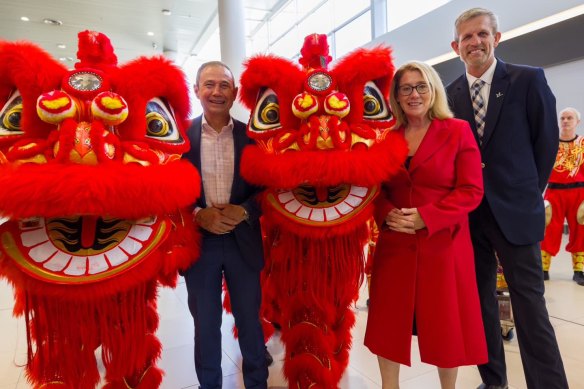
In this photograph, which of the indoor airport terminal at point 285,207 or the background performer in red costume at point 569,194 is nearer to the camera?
the indoor airport terminal at point 285,207

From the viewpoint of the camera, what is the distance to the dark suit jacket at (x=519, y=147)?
1.54 m

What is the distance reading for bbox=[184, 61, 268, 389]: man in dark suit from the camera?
5.33 feet

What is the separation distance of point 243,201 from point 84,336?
2.39 feet

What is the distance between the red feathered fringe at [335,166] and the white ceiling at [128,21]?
7045 mm

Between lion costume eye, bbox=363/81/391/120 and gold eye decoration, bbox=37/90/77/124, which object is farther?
lion costume eye, bbox=363/81/391/120

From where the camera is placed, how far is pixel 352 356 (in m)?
2.26

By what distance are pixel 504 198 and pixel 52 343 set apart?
1.67 metres

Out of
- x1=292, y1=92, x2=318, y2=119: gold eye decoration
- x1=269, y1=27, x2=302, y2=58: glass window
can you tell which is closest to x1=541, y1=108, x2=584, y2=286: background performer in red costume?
x1=292, y1=92, x2=318, y2=119: gold eye decoration

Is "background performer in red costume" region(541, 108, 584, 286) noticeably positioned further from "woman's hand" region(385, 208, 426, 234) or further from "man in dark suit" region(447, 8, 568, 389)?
"woman's hand" region(385, 208, 426, 234)

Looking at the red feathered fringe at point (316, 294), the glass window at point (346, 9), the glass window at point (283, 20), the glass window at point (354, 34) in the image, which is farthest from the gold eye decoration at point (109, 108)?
the glass window at point (283, 20)

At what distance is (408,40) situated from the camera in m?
5.79

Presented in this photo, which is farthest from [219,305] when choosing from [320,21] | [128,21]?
[128,21]

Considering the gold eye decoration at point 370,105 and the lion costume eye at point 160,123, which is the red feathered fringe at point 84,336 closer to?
the lion costume eye at point 160,123

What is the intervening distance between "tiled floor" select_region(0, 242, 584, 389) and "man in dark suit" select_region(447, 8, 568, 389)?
520mm
